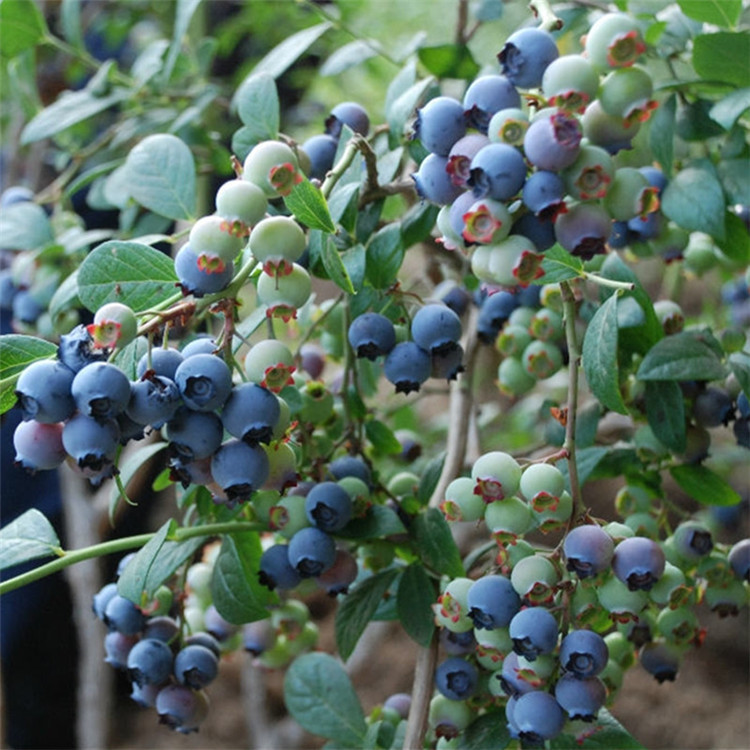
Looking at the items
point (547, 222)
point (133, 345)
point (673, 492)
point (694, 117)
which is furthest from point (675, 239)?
point (673, 492)

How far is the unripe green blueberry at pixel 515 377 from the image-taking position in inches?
41.4

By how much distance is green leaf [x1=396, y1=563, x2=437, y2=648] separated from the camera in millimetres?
831

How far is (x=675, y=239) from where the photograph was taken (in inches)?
39.6

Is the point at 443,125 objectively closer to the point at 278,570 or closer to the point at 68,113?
the point at 278,570

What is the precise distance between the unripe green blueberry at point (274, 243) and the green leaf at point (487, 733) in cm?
44

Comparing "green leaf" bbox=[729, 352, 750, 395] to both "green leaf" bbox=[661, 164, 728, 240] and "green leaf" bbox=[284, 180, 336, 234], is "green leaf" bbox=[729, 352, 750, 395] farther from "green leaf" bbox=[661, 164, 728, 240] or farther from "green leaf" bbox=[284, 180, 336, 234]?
"green leaf" bbox=[284, 180, 336, 234]

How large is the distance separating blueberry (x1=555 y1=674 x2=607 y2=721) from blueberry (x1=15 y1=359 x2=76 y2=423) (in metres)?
0.38

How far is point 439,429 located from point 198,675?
2.70 feet

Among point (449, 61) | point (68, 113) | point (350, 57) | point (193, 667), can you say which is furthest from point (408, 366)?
point (68, 113)

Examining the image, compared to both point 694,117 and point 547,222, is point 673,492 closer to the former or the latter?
point 694,117

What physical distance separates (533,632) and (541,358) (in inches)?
15.9

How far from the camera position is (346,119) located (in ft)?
2.88

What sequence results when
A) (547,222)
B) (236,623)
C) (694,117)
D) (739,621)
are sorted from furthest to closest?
(739,621) < (694,117) < (236,623) < (547,222)

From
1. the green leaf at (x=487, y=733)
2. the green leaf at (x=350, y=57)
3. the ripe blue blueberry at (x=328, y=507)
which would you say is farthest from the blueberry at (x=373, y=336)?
the green leaf at (x=350, y=57)
